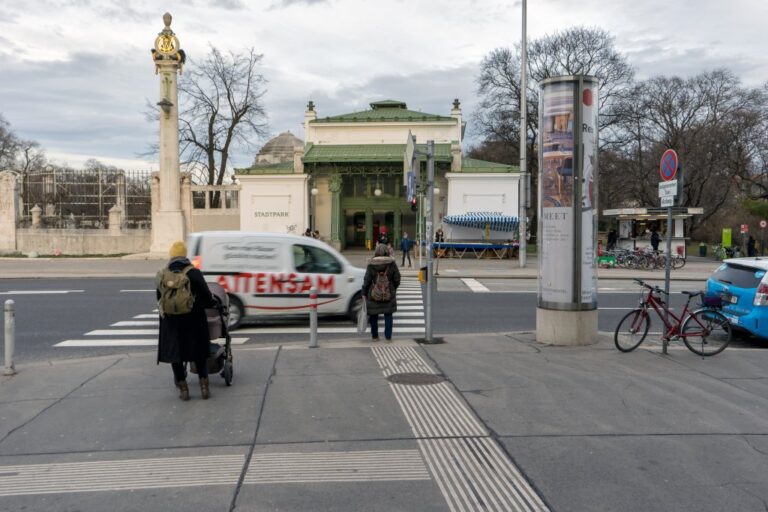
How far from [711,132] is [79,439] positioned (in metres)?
49.7

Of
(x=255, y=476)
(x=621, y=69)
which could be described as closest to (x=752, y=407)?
(x=255, y=476)

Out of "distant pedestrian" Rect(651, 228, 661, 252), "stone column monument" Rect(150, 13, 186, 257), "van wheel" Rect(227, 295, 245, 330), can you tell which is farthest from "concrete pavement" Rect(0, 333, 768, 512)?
"distant pedestrian" Rect(651, 228, 661, 252)

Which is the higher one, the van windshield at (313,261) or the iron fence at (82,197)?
the iron fence at (82,197)

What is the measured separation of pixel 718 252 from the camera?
3822 centimetres

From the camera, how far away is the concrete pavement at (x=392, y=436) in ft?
14.3

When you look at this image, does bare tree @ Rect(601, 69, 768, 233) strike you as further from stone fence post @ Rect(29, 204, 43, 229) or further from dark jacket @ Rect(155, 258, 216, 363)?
dark jacket @ Rect(155, 258, 216, 363)

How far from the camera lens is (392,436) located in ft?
18.2

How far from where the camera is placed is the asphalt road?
36.6 feet

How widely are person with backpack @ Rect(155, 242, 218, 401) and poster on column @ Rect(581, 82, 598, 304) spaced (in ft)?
18.6

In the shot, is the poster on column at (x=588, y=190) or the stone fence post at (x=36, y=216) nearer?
the poster on column at (x=588, y=190)

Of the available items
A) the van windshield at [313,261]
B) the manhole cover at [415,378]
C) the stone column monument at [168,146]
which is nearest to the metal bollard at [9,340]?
the manhole cover at [415,378]

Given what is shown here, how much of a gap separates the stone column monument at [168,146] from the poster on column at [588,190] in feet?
83.9

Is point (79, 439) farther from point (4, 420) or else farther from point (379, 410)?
point (379, 410)

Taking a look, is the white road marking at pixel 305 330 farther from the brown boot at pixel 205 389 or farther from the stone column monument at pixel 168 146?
the stone column monument at pixel 168 146
